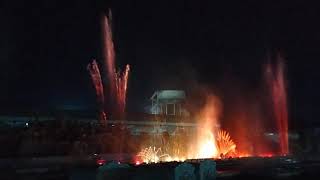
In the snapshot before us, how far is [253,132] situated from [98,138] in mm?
40513

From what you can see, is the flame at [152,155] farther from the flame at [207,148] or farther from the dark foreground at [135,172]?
the dark foreground at [135,172]

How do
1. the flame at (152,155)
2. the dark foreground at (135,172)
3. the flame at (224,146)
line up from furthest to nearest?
1. the flame at (224,146)
2. the flame at (152,155)
3. the dark foreground at (135,172)

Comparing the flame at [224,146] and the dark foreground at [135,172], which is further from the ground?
the flame at [224,146]

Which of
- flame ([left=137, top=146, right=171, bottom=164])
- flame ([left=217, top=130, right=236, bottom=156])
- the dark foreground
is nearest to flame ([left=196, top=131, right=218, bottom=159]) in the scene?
flame ([left=217, top=130, right=236, bottom=156])

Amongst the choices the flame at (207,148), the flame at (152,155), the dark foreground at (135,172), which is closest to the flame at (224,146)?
the flame at (207,148)

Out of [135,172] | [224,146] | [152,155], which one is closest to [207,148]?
[224,146]

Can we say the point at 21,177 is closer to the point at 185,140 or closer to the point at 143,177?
the point at 143,177

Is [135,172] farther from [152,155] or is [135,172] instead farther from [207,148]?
[207,148]

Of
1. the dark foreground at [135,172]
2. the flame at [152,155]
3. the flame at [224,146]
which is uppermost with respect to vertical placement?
the flame at [224,146]

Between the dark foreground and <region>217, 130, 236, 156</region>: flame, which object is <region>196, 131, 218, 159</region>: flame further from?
the dark foreground

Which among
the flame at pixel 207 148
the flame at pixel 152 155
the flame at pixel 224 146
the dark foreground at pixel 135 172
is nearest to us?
the dark foreground at pixel 135 172

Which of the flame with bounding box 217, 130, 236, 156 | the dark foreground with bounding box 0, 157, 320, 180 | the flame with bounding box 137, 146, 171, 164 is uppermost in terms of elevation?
the flame with bounding box 217, 130, 236, 156

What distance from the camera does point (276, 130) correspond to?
112312mm

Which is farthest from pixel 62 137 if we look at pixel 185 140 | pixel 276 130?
pixel 276 130
